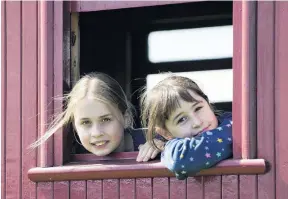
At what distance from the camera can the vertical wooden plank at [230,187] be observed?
448 cm

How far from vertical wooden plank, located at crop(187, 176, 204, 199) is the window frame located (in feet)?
0.23

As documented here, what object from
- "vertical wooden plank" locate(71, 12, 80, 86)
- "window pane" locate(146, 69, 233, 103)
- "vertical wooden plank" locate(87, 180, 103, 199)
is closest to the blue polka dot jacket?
"vertical wooden plank" locate(87, 180, 103, 199)

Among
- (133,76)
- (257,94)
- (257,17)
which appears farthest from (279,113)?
(133,76)

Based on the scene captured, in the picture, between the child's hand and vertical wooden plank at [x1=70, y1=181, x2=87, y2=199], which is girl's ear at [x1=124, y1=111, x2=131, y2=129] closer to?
the child's hand

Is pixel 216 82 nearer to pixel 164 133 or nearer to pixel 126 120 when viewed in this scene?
pixel 126 120

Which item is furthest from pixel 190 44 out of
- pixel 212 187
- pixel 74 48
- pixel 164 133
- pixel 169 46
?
pixel 212 187

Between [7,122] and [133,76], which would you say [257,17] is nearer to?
[7,122]

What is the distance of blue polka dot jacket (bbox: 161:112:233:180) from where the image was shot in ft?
14.5

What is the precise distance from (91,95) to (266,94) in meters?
0.79

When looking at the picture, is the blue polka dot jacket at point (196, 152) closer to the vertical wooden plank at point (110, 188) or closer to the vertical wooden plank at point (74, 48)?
the vertical wooden plank at point (110, 188)

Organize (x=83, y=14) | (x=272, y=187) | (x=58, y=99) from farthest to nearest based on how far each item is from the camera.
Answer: (x=83, y=14)
(x=58, y=99)
(x=272, y=187)

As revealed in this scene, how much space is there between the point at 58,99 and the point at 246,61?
875 millimetres

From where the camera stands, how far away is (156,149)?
4672 millimetres

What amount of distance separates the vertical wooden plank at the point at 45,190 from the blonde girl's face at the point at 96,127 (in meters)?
0.24
